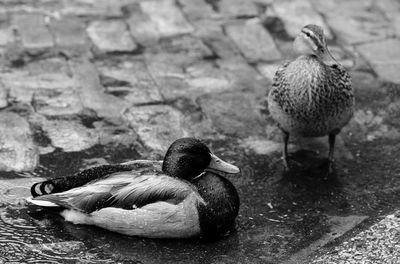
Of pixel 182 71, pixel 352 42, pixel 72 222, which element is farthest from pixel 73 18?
pixel 72 222

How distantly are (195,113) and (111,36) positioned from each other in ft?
4.78

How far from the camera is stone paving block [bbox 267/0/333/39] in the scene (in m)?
8.14

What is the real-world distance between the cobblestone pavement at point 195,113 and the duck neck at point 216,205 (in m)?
0.11

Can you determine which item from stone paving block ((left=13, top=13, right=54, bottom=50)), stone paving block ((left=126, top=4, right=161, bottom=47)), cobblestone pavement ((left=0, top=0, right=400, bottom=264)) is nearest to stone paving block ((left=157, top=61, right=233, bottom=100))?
cobblestone pavement ((left=0, top=0, right=400, bottom=264))

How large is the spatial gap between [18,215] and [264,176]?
1.75 meters

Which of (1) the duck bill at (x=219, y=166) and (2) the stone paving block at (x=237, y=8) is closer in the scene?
(1) the duck bill at (x=219, y=166)

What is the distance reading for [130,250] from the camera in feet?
16.7

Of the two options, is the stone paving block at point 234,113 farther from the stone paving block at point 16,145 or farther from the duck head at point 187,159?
the stone paving block at point 16,145

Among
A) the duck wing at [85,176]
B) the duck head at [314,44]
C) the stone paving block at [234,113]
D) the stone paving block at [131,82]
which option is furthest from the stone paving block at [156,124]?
the duck head at [314,44]

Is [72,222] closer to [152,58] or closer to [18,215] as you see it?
[18,215]

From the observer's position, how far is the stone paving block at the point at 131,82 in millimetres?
6980

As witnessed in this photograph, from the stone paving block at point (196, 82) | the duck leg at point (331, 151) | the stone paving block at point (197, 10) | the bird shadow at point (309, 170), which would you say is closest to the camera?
the bird shadow at point (309, 170)

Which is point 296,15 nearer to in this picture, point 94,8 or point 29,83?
point 94,8

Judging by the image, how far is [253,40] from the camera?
7922 millimetres
